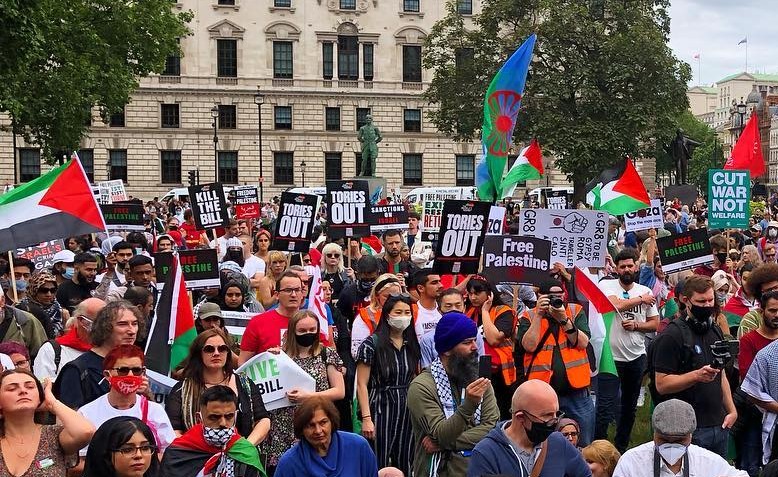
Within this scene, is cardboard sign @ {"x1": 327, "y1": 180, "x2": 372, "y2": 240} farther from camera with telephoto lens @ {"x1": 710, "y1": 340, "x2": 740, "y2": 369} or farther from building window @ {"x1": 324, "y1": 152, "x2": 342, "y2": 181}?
building window @ {"x1": 324, "y1": 152, "x2": 342, "y2": 181}

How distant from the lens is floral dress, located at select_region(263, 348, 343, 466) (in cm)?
637

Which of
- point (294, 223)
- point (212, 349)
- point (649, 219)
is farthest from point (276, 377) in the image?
point (649, 219)

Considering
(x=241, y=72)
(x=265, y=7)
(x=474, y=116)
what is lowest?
(x=474, y=116)

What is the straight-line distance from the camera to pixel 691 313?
677cm

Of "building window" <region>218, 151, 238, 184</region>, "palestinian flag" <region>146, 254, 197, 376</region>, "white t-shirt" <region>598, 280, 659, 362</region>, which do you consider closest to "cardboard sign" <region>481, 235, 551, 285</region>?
"white t-shirt" <region>598, 280, 659, 362</region>

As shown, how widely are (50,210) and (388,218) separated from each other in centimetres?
613

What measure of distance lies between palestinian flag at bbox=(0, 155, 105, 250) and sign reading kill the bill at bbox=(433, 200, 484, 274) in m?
3.08

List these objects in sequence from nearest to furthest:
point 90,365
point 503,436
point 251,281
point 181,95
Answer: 1. point 503,436
2. point 90,365
3. point 251,281
4. point 181,95

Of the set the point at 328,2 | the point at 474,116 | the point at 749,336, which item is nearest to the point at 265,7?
the point at 328,2

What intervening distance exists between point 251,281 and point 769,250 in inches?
257

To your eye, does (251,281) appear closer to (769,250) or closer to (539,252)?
(539,252)

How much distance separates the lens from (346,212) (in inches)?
519

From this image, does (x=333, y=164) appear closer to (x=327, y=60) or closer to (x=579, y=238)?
(x=327, y=60)

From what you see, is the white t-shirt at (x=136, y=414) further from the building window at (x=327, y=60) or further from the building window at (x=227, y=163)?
the building window at (x=327, y=60)
